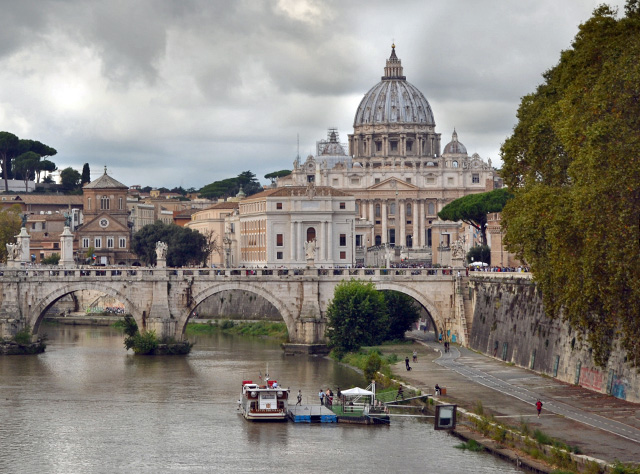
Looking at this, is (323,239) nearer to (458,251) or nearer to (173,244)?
(173,244)

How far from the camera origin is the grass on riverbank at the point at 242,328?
85831 millimetres

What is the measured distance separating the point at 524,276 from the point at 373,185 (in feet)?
376

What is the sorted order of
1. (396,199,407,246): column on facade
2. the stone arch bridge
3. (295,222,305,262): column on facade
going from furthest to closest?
(396,199,407,246): column on facade → (295,222,305,262): column on facade → the stone arch bridge

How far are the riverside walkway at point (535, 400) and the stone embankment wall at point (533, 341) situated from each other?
486 mm

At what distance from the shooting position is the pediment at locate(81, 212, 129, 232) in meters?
130

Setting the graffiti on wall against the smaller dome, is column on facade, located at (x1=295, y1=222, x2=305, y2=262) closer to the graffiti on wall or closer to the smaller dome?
the graffiti on wall

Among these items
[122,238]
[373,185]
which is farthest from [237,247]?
[373,185]

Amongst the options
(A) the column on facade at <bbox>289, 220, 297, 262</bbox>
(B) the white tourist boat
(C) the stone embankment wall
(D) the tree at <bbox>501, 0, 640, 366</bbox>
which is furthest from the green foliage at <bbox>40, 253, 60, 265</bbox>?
(D) the tree at <bbox>501, 0, 640, 366</bbox>

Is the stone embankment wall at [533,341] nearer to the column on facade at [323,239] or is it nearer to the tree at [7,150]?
the column on facade at [323,239]

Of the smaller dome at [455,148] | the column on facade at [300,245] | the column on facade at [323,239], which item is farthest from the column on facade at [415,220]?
the column on facade at [323,239]

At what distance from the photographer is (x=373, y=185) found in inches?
6860

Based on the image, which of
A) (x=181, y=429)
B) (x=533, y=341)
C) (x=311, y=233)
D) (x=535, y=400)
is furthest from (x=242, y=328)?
(x=535, y=400)

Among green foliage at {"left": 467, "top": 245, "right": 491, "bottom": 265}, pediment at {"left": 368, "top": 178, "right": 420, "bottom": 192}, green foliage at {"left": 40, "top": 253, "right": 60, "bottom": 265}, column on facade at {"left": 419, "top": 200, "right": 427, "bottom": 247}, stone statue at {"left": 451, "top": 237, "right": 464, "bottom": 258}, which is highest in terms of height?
pediment at {"left": 368, "top": 178, "right": 420, "bottom": 192}

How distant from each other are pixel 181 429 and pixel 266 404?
3.39m
